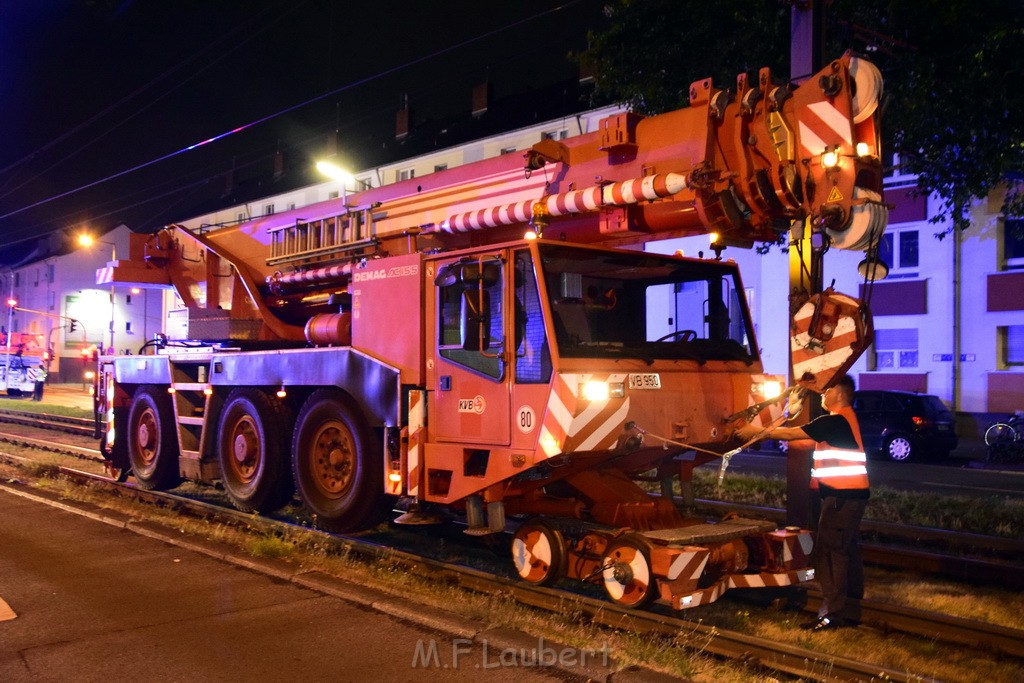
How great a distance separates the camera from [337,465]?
27.2 ft

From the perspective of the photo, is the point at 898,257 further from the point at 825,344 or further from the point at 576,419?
the point at 576,419

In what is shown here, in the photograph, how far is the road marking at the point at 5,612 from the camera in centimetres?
596

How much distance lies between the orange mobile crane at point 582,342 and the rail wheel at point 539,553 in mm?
16

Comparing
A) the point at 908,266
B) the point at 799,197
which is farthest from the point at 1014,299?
the point at 799,197

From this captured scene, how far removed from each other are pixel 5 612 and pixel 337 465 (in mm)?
2977

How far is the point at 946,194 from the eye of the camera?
42.8 feet

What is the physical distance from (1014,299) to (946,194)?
40.3 ft

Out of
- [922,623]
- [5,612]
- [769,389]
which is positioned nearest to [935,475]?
[769,389]

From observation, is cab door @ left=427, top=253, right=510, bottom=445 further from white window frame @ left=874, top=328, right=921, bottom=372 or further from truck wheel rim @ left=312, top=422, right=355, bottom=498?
white window frame @ left=874, top=328, right=921, bottom=372

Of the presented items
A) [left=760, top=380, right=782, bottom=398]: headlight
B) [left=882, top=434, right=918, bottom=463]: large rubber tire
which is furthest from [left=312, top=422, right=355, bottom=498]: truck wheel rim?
[left=882, top=434, right=918, bottom=463]: large rubber tire

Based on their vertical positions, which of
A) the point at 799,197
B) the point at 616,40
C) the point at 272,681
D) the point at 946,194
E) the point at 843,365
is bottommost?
the point at 272,681

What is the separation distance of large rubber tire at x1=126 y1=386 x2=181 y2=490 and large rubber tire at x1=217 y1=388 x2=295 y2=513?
4.92 feet

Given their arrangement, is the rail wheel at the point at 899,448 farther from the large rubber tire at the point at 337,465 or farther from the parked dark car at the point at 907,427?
the large rubber tire at the point at 337,465

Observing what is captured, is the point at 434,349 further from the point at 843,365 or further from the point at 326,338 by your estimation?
the point at 843,365
